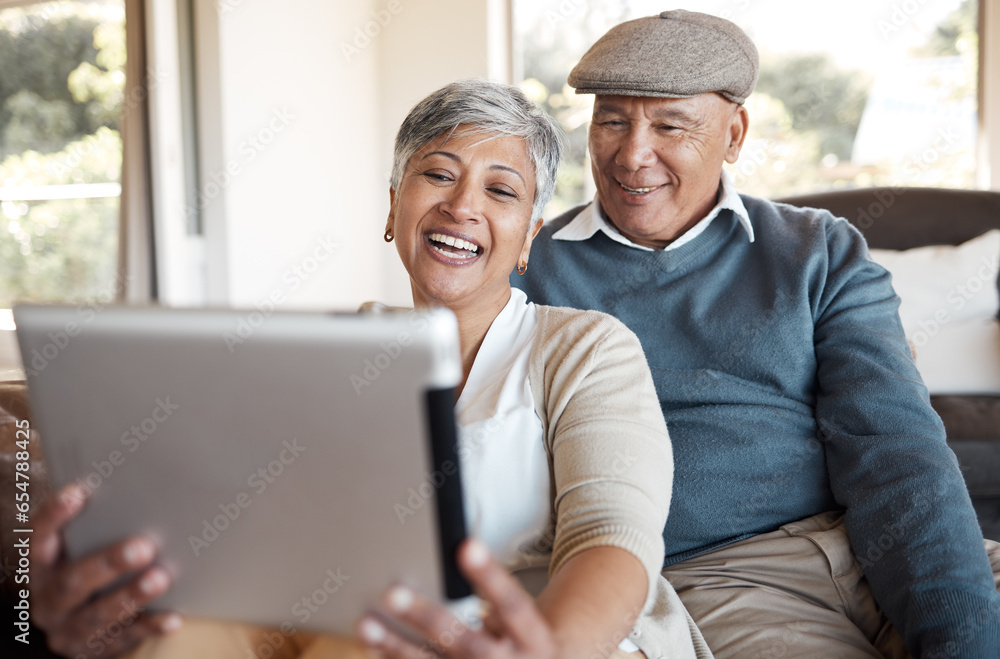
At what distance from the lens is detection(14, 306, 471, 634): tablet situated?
616mm

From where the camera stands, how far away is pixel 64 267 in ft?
13.3

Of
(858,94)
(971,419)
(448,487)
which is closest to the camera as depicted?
(448,487)

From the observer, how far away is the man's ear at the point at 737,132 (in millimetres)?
1700

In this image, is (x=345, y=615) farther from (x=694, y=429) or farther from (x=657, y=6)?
(x=657, y=6)

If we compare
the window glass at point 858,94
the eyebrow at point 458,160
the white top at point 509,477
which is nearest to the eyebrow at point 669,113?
the eyebrow at point 458,160

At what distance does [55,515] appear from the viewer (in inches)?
29.3

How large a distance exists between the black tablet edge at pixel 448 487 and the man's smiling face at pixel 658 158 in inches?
42.2

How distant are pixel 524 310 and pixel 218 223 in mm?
2972

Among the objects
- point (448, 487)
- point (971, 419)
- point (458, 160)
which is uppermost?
point (458, 160)

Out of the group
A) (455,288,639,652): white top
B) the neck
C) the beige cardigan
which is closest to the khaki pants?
the beige cardigan

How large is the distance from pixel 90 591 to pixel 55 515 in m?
0.09

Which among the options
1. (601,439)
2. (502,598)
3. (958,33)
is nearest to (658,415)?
(601,439)

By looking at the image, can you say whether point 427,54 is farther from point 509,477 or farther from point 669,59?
point 509,477

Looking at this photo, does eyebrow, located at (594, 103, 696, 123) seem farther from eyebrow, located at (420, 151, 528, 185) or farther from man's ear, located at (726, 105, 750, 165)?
eyebrow, located at (420, 151, 528, 185)
